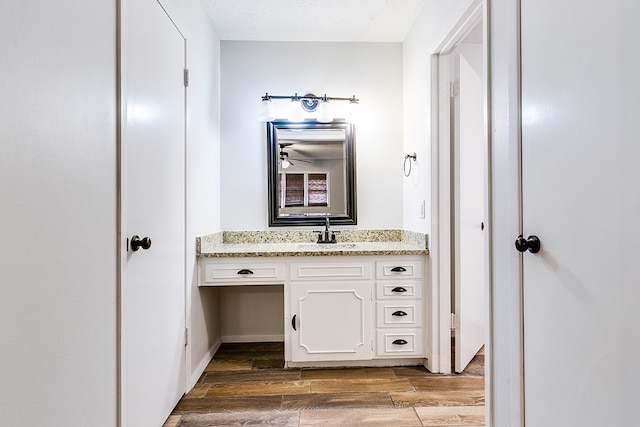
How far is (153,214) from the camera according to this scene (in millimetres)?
1630

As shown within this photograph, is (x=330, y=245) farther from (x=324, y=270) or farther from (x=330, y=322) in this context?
(x=330, y=322)

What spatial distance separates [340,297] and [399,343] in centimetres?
51

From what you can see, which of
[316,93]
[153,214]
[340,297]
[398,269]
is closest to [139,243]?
[153,214]

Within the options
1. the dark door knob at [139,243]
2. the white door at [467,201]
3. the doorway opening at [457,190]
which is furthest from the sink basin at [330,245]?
the dark door knob at [139,243]

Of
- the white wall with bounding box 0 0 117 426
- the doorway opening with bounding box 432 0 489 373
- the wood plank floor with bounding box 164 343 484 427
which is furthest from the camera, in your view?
the doorway opening with bounding box 432 0 489 373

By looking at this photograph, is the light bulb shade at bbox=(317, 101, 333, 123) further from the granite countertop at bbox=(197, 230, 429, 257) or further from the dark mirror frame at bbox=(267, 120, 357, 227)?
the granite countertop at bbox=(197, 230, 429, 257)

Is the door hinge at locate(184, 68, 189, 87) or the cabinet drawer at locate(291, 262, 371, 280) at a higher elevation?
the door hinge at locate(184, 68, 189, 87)

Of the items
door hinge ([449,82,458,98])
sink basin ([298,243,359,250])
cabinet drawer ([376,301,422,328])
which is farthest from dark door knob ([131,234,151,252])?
door hinge ([449,82,458,98])

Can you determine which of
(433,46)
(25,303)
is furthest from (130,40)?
(433,46)

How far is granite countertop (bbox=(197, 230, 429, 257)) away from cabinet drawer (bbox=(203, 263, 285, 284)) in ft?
0.25

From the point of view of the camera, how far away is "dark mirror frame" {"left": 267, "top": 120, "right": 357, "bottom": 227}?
2910 millimetres

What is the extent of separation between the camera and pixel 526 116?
4.00ft

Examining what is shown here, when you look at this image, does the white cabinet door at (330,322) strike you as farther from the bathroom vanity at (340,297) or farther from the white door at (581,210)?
the white door at (581,210)

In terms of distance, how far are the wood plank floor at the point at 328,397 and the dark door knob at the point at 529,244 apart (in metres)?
1.09
